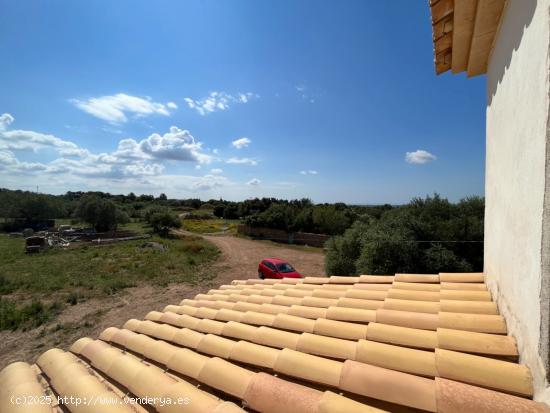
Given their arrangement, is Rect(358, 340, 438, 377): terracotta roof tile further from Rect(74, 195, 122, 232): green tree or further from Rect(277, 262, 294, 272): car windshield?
Rect(74, 195, 122, 232): green tree

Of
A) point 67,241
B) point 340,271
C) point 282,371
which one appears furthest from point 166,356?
point 67,241

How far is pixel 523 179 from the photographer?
174 cm

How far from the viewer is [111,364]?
287 cm

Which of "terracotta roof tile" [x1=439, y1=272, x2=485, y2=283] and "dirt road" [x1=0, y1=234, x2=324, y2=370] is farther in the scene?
"dirt road" [x1=0, y1=234, x2=324, y2=370]

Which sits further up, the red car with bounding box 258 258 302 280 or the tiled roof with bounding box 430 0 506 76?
the tiled roof with bounding box 430 0 506 76

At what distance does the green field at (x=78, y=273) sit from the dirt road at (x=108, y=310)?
78cm

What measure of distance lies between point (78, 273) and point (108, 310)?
8.49m

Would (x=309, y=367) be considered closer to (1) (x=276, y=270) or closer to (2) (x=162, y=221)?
(1) (x=276, y=270)

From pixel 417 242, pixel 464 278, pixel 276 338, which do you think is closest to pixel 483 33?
pixel 464 278

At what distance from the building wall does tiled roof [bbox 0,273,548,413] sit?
232 mm

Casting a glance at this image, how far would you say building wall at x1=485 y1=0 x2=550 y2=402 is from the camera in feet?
4.60

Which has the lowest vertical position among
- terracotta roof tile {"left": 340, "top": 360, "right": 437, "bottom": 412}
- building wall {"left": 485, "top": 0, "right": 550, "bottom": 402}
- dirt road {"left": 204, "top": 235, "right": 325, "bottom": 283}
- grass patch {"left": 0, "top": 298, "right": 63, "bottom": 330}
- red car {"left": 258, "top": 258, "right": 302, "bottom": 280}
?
grass patch {"left": 0, "top": 298, "right": 63, "bottom": 330}

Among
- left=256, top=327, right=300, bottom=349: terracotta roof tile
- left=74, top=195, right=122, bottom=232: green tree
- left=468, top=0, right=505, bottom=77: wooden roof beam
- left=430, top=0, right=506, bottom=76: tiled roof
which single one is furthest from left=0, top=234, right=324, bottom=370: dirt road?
left=74, top=195, right=122, bottom=232: green tree

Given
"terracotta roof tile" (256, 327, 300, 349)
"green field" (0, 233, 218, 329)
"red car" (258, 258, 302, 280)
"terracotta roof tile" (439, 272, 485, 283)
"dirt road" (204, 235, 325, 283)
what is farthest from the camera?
"dirt road" (204, 235, 325, 283)
